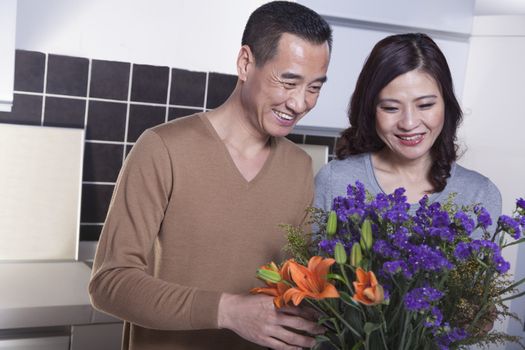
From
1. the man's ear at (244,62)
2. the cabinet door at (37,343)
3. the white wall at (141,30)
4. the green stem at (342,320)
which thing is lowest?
the cabinet door at (37,343)

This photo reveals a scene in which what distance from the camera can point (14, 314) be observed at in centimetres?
181

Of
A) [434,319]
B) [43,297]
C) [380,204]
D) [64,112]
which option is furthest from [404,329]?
[64,112]

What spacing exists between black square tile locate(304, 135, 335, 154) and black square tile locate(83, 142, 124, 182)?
0.71 metres

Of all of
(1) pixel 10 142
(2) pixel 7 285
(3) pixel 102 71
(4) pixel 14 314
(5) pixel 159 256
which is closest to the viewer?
(5) pixel 159 256

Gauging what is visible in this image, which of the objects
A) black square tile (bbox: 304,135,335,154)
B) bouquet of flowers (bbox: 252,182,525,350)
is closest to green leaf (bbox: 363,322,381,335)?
bouquet of flowers (bbox: 252,182,525,350)

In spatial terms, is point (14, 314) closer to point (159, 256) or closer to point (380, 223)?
point (159, 256)

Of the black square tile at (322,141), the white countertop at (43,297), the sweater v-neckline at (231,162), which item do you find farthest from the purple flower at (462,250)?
the black square tile at (322,141)

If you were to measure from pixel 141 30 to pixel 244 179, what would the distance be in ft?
4.17

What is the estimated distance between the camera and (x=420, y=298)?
713 millimetres

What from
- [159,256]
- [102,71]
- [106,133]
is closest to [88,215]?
[106,133]

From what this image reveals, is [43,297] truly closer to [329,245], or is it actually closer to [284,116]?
[284,116]

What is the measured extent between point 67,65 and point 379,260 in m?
1.73

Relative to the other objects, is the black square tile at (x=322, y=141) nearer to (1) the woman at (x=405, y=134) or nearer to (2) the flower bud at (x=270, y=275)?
(1) the woman at (x=405, y=134)

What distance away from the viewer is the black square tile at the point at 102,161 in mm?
2373
